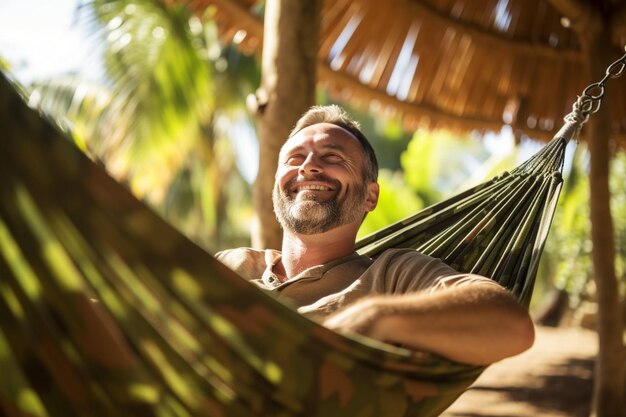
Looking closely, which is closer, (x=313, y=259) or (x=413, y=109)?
(x=313, y=259)

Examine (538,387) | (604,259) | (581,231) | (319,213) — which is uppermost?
(319,213)

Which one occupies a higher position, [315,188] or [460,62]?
[460,62]

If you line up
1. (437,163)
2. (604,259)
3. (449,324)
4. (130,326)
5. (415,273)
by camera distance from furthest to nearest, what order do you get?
(437,163)
(604,259)
(415,273)
(449,324)
(130,326)

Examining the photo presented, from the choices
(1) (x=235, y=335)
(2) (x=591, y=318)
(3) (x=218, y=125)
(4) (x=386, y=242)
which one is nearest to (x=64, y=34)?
(3) (x=218, y=125)

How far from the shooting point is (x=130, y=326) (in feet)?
2.90

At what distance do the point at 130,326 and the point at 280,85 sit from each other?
4.63ft

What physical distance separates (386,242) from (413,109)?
6.98ft

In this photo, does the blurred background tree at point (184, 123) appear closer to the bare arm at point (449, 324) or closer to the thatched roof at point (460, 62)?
the thatched roof at point (460, 62)

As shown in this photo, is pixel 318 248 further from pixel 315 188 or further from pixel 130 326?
pixel 130 326

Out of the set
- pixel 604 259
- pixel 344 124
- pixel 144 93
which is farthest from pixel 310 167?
pixel 144 93

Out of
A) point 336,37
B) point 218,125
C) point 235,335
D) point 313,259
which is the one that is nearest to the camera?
point 235,335

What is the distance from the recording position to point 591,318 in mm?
6348

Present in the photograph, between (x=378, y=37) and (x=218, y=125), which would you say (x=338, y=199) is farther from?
(x=218, y=125)

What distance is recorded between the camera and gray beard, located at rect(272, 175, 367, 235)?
156 centimetres
